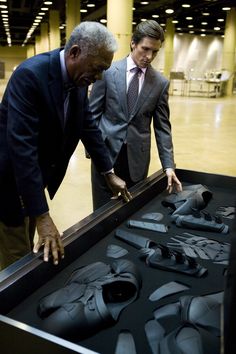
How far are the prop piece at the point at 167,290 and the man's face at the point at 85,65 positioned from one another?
2.60 ft

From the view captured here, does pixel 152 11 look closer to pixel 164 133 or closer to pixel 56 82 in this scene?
pixel 164 133

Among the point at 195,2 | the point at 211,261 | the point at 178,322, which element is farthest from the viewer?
the point at 195,2

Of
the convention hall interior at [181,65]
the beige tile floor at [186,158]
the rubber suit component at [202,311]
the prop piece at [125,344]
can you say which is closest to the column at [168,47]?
the convention hall interior at [181,65]

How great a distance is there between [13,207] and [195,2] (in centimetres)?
1871

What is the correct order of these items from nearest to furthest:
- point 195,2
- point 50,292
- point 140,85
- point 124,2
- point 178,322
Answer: point 178,322, point 50,292, point 140,85, point 124,2, point 195,2

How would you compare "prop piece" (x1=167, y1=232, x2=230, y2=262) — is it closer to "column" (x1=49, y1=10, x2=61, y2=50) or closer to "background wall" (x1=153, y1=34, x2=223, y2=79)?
"column" (x1=49, y1=10, x2=61, y2=50)

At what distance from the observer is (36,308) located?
122 centimetres

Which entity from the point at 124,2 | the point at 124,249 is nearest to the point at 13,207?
the point at 124,249

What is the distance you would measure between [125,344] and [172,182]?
143cm

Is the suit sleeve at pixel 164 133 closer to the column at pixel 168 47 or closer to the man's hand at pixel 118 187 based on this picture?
the man's hand at pixel 118 187

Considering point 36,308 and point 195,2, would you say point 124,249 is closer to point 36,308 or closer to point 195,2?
point 36,308

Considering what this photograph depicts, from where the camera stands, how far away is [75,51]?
138 centimetres

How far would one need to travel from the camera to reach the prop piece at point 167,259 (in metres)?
1.49

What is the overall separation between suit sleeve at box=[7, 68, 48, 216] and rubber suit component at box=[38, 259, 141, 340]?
0.29 metres
